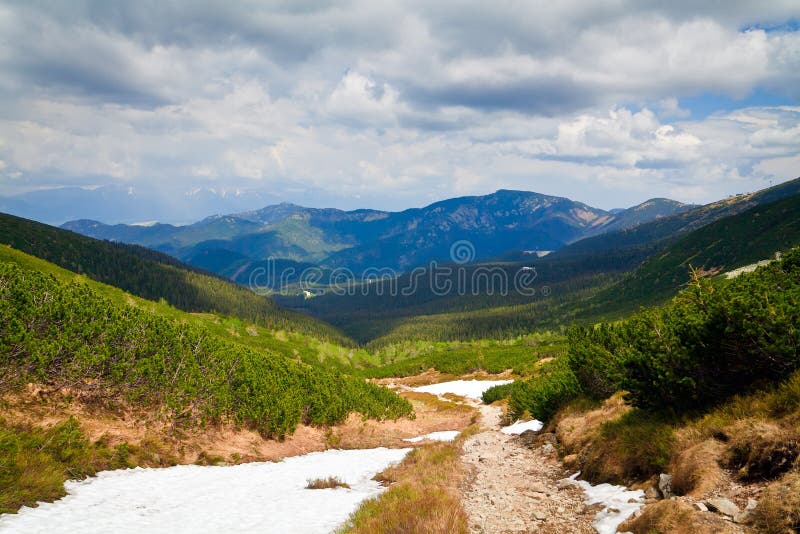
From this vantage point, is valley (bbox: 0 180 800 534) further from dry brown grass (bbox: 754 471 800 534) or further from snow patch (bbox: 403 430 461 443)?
snow patch (bbox: 403 430 461 443)

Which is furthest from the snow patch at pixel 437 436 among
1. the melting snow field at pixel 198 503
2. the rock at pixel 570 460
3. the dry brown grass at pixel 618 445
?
the rock at pixel 570 460

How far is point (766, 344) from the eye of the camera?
389 inches

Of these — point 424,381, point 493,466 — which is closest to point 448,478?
point 493,466

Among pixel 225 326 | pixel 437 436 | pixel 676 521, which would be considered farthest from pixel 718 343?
pixel 225 326

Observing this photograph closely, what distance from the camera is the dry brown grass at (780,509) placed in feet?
21.7

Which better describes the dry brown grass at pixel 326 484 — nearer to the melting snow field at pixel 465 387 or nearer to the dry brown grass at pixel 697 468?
the dry brown grass at pixel 697 468

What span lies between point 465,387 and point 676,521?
6761 centimetres

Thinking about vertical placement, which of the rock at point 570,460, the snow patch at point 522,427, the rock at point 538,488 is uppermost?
the rock at point 538,488

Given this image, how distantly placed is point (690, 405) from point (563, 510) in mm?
5256

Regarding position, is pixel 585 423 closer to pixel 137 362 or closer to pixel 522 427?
pixel 522 427

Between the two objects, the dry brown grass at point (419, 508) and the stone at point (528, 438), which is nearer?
the dry brown grass at point (419, 508)

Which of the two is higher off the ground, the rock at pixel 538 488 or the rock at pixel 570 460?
the rock at pixel 538 488

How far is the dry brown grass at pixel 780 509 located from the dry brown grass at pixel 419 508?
5.57m

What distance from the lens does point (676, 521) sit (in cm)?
768
